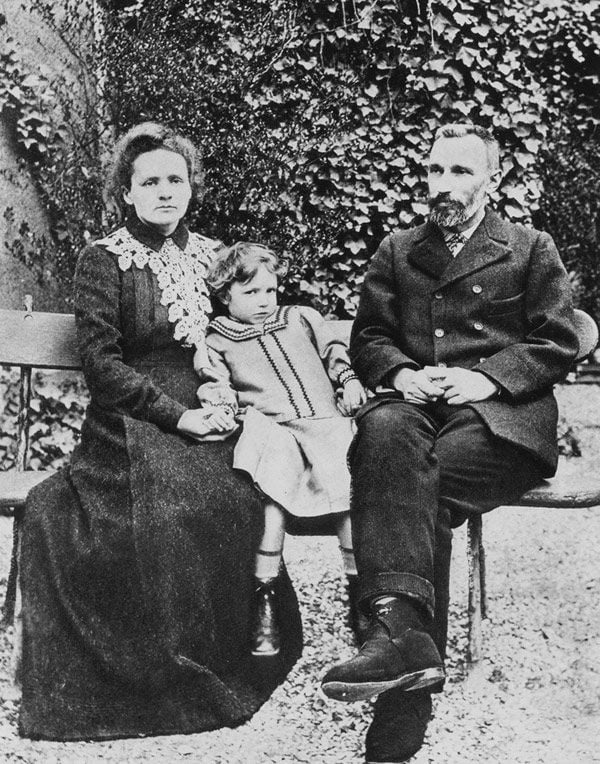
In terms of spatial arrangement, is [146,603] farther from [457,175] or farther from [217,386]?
[457,175]

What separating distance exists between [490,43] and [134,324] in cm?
320

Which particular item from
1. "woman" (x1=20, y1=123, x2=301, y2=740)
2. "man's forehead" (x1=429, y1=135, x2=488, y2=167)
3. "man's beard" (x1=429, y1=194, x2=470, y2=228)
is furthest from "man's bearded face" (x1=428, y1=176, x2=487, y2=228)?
"woman" (x1=20, y1=123, x2=301, y2=740)

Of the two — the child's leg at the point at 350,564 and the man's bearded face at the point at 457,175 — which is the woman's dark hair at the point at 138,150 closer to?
the man's bearded face at the point at 457,175

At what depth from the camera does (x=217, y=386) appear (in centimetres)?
353

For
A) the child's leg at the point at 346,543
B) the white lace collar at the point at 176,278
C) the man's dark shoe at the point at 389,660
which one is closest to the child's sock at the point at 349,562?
the child's leg at the point at 346,543

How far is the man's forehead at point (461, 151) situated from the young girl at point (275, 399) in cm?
78

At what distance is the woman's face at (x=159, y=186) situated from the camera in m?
3.64

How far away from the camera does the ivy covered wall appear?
5230 mm

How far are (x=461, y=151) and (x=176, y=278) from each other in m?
1.25

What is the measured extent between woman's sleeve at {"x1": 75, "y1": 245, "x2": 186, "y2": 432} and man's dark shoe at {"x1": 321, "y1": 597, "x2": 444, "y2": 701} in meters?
1.12

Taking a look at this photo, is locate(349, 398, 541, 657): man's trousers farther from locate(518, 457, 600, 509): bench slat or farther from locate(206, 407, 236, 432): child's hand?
locate(206, 407, 236, 432): child's hand

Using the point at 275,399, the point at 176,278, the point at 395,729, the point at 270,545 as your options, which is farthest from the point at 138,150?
the point at 395,729

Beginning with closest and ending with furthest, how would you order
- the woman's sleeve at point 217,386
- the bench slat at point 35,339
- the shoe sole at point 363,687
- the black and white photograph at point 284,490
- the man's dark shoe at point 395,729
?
1. the shoe sole at point 363,687
2. the man's dark shoe at point 395,729
3. the black and white photograph at point 284,490
4. the woman's sleeve at point 217,386
5. the bench slat at point 35,339

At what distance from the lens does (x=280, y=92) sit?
539 centimetres
